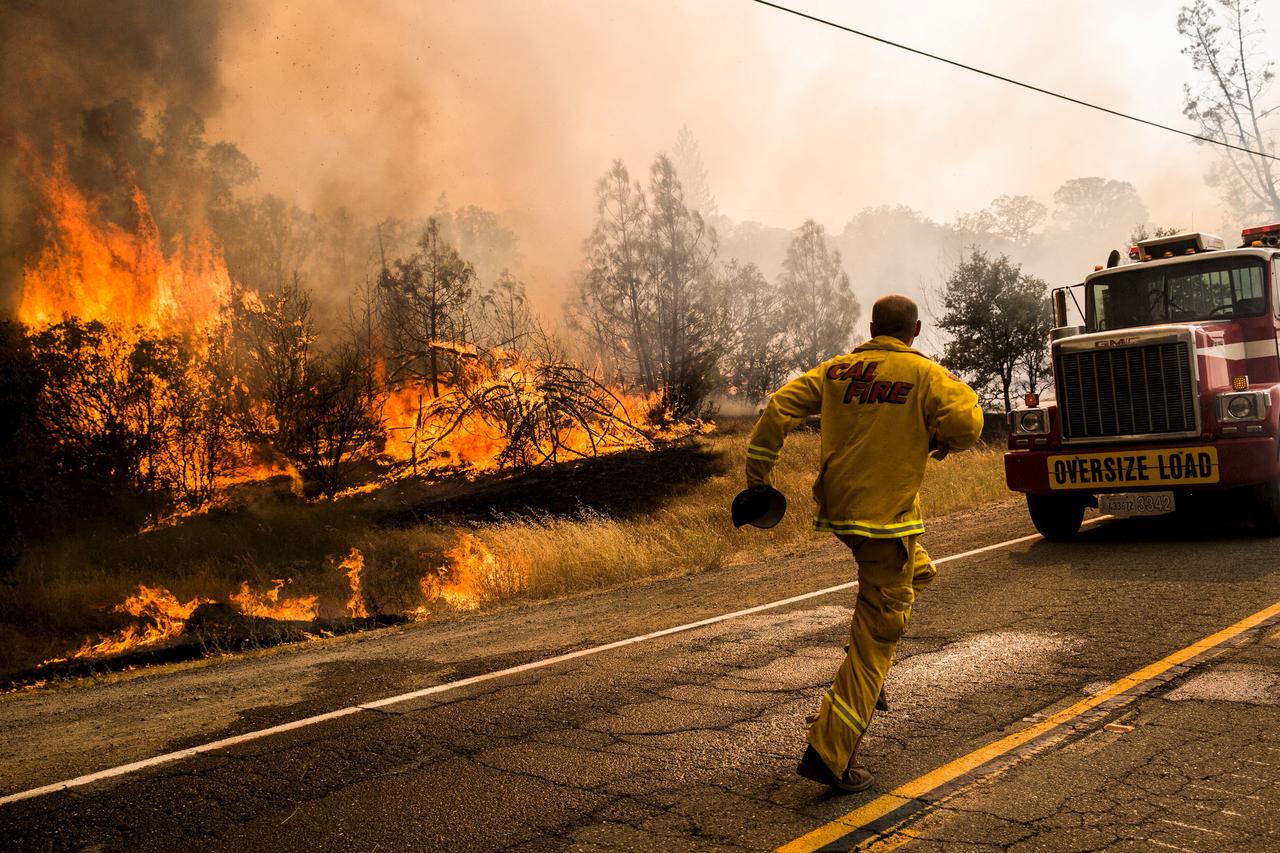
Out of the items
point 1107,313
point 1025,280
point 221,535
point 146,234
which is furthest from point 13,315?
point 1025,280

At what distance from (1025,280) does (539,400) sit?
66.5 ft

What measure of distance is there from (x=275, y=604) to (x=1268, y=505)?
13.5 meters

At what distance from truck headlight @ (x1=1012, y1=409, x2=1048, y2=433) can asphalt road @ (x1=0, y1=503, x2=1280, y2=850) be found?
2.39m

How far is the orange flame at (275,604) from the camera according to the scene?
529 inches

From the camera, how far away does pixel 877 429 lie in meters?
3.87

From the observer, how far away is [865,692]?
3750mm

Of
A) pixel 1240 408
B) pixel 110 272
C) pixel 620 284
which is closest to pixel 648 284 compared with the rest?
pixel 620 284

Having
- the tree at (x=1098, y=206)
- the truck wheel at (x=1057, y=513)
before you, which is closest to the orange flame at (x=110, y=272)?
the truck wheel at (x=1057, y=513)

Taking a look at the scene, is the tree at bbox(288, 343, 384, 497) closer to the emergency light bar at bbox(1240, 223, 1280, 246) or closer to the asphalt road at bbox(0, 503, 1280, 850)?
the asphalt road at bbox(0, 503, 1280, 850)

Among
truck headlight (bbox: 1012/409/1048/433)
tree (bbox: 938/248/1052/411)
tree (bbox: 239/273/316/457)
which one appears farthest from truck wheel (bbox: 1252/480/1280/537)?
tree (bbox: 938/248/1052/411)

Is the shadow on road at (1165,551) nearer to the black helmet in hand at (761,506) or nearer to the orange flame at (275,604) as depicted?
the black helmet in hand at (761,506)

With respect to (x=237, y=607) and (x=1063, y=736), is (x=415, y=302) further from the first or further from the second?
(x=1063, y=736)

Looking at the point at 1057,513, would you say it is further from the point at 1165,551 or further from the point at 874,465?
the point at 874,465

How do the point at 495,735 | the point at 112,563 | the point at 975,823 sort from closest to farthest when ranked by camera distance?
the point at 975,823 < the point at 495,735 < the point at 112,563
